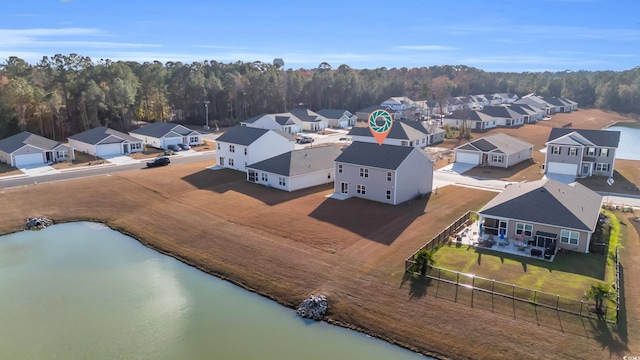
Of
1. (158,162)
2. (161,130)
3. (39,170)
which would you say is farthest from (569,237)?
(161,130)

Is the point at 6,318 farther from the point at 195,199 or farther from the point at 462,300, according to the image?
the point at 462,300

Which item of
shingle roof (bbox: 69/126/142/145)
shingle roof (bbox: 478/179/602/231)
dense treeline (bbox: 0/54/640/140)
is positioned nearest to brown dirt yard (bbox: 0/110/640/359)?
shingle roof (bbox: 478/179/602/231)

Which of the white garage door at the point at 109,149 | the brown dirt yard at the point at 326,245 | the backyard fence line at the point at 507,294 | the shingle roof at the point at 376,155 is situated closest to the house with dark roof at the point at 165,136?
the white garage door at the point at 109,149

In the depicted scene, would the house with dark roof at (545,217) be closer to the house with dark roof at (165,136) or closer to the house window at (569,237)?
the house window at (569,237)

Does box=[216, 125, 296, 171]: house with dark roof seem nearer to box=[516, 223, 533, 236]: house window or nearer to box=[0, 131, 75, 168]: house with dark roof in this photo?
box=[0, 131, 75, 168]: house with dark roof

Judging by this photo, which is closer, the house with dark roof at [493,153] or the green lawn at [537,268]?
the green lawn at [537,268]

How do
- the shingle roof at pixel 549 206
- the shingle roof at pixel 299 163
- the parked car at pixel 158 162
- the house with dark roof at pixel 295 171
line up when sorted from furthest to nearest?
the parked car at pixel 158 162 < the shingle roof at pixel 299 163 < the house with dark roof at pixel 295 171 < the shingle roof at pixel 549 206

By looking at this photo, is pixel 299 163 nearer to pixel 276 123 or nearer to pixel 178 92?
pixel 276 123
